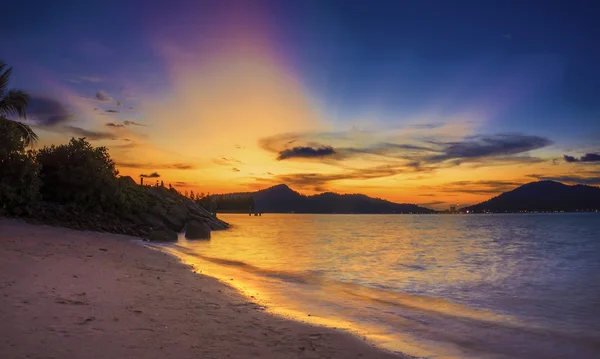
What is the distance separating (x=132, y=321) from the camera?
739cm

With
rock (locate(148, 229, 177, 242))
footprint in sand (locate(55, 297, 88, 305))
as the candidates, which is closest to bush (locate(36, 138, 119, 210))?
rock (locate(148, 229, 177, 242))

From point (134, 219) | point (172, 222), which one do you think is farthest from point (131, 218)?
point (172, 222)

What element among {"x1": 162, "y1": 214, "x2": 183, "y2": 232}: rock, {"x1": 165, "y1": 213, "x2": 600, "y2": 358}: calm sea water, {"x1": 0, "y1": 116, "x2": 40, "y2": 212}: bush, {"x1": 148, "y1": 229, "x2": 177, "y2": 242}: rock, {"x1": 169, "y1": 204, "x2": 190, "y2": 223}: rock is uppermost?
{"x1": 0, "y1": 116, "x2": 40, "y2": 212}: bush

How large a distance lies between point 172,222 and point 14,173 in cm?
1883

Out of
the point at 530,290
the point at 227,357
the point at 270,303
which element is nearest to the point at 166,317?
the point at 227,357

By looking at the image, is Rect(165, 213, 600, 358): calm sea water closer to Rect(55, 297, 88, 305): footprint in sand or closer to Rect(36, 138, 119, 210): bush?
Rect(55, 297, 88, 305): footprint in sand

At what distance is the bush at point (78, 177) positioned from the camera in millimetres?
33250

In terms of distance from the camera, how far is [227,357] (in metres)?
6.21

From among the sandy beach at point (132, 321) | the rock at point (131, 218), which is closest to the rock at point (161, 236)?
the rock at point (131, 218)

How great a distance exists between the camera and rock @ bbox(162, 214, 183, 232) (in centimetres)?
4378

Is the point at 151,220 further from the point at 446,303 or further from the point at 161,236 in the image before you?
the point at 446,303

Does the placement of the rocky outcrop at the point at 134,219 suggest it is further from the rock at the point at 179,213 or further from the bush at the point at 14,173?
the bush at the point at 14,173

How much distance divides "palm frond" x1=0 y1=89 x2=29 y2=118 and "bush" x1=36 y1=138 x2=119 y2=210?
3.65 metres

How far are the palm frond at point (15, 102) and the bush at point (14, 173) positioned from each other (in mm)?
6279
